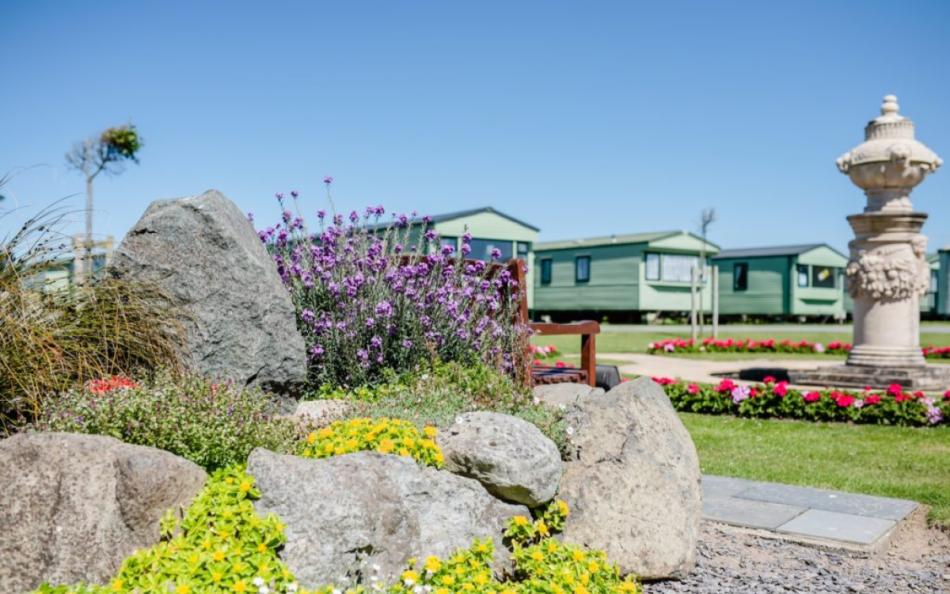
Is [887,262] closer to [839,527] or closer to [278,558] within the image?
[839,527]

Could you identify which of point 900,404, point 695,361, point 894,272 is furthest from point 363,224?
point 695,361

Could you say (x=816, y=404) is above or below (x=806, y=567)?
above

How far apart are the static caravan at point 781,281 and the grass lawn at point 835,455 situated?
88.8 ft

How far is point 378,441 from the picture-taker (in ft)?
10.8

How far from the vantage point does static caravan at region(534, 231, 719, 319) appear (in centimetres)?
3067

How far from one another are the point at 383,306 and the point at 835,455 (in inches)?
146

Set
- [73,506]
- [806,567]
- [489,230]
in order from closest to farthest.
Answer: [73,506] → [806,567] → [489,230]

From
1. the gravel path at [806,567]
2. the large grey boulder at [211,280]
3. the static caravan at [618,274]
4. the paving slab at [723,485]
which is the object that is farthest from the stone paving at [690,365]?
the static caravan at [618,274]

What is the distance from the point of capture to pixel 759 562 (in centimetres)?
380

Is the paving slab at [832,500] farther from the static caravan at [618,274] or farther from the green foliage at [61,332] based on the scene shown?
the static caravan at [618,274]

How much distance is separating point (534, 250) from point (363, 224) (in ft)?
91.9

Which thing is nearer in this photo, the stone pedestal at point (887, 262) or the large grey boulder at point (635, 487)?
the large grey boulder at point (635, 487)

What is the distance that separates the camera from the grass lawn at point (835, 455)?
526 cm

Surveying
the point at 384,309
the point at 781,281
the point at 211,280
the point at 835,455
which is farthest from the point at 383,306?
the point at 781,281
